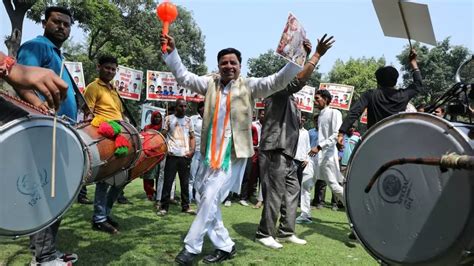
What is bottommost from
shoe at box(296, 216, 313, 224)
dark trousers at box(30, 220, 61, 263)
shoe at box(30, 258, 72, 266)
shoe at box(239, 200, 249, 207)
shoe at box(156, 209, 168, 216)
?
shoe at box(239, 200, 249, 207)

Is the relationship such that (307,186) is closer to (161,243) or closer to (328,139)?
(328,139)

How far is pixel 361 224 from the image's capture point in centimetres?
233

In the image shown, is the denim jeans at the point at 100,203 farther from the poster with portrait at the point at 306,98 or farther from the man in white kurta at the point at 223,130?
the poster with portrait at the point at 306,98

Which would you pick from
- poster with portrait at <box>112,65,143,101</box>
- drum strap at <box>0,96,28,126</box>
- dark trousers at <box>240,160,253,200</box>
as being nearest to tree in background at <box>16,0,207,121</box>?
poster with portrait at <box>112,65,143,101</box>

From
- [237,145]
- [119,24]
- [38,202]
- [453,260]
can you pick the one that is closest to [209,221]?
[237,145]

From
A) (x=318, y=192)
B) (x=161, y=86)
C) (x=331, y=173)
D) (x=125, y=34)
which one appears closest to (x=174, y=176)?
(x=331, y=173)

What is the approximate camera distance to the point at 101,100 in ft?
15.8

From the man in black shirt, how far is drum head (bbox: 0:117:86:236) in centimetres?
338

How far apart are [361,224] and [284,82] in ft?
5.99

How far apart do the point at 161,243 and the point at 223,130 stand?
147cm

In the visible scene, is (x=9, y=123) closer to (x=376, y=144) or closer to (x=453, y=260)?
(x=376, y=144)

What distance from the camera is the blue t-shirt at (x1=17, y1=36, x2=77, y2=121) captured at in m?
3.34

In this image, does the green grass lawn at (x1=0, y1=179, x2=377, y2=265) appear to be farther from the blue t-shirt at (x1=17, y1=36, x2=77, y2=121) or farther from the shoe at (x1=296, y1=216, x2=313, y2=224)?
the blue t-shirt at (x1=17, y1=36, x2=77, y2=121)

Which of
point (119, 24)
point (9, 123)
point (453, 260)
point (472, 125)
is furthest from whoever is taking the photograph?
point (119, 24)
